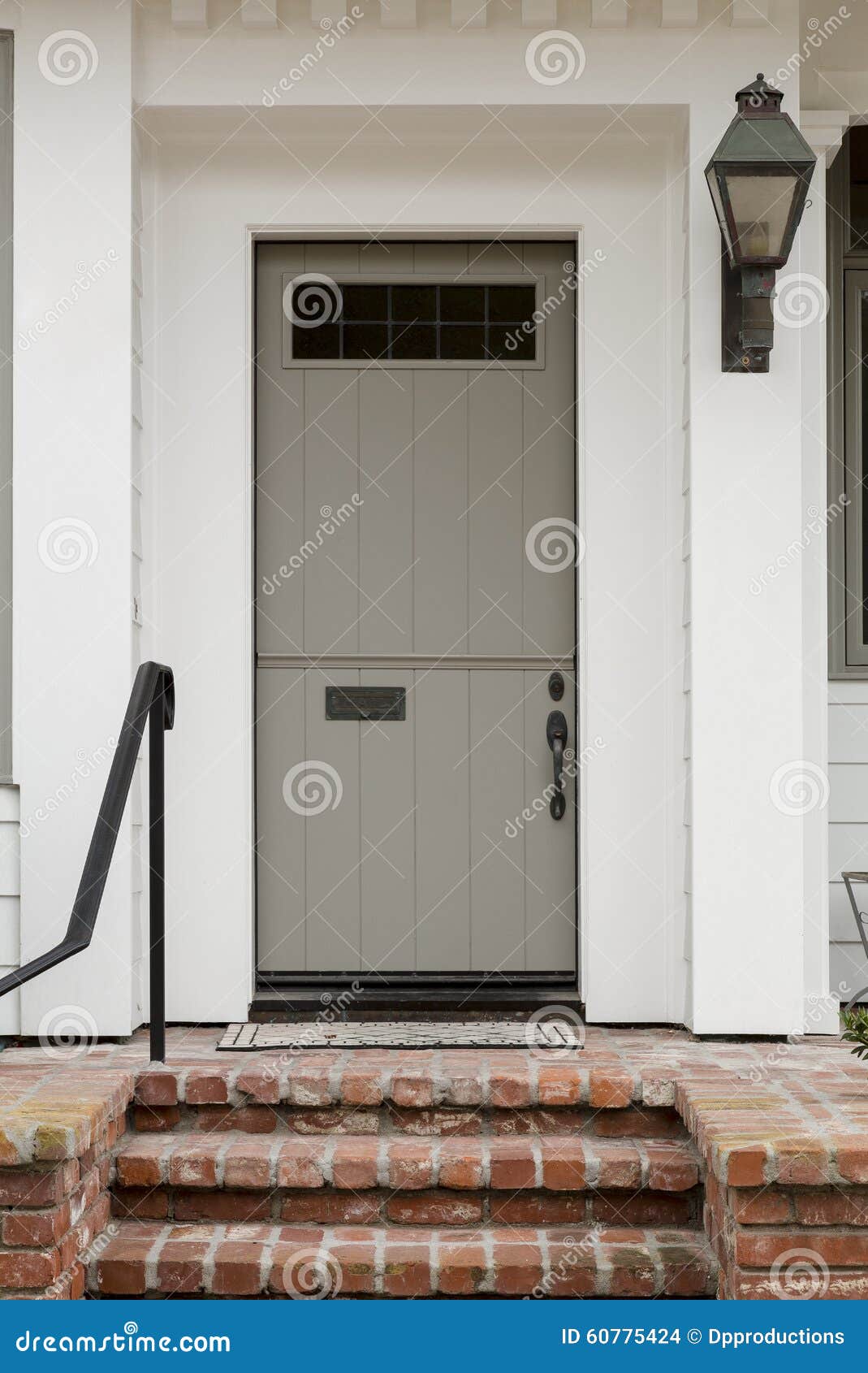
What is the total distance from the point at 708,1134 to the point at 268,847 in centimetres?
163

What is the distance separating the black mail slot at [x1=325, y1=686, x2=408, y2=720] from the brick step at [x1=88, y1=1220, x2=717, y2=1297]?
1526 millimetres

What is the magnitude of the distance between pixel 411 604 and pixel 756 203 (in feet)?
4.62

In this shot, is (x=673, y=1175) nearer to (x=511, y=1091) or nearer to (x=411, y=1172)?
(x=511, y=1091)

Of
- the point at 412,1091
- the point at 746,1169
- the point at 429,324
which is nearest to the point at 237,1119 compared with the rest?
the point at 412,1091

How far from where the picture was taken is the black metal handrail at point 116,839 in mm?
2787

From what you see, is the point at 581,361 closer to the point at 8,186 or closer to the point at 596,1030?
the point at 8,186

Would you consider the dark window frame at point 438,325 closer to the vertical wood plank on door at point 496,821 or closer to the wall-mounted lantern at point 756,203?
the wall-mounted lantern at point 756,203

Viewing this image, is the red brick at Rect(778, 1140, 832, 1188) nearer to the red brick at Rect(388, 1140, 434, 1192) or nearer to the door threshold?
the red brick at Rect(388, 1140, 434, 1192)

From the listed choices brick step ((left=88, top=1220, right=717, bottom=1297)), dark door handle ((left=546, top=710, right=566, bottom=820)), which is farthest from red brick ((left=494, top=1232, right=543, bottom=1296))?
dark door handle ((left=546, top=710, right=566, bottom=820))

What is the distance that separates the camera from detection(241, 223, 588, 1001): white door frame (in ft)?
12.4

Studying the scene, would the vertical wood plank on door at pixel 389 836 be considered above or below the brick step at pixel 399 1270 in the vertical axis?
above

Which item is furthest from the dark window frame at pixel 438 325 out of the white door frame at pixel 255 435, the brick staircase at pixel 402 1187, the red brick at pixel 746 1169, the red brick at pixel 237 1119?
the red brick at pixel 746 1169

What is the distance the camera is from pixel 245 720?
12.3 ft

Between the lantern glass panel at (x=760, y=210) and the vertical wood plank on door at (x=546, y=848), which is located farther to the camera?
the vertical wood plank on door at (x=546, y=848)
